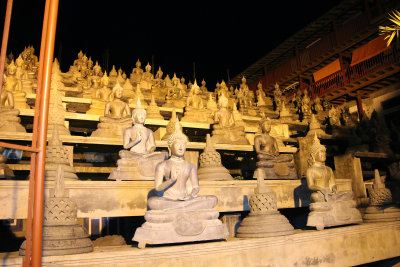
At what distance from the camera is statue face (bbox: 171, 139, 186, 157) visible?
4555 millimetres

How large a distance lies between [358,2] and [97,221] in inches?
605

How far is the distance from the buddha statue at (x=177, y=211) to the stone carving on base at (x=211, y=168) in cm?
163

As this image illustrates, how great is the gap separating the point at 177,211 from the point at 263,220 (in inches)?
52.6

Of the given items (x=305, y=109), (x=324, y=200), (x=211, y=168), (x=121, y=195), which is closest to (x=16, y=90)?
(x=121, y=195)

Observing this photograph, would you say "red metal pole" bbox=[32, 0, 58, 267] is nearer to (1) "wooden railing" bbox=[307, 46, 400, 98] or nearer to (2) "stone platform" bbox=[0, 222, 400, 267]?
(2) "stone platform" bbox=[0, 222, 400, 267]

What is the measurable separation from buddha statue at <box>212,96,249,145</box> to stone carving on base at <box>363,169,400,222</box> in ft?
11.3

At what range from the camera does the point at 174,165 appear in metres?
4.48

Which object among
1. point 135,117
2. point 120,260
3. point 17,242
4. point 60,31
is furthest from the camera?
point 60,31

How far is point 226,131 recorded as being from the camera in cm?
879

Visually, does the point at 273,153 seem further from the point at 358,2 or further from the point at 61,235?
the point at 358,2

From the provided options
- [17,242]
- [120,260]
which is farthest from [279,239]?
[17,242]

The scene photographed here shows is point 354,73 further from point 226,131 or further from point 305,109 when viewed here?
point 226,131

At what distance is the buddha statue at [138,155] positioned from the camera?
5.79 metres

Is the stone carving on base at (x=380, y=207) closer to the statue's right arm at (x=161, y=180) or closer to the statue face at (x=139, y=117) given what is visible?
the statue's right arm at (x=161, y=180)
